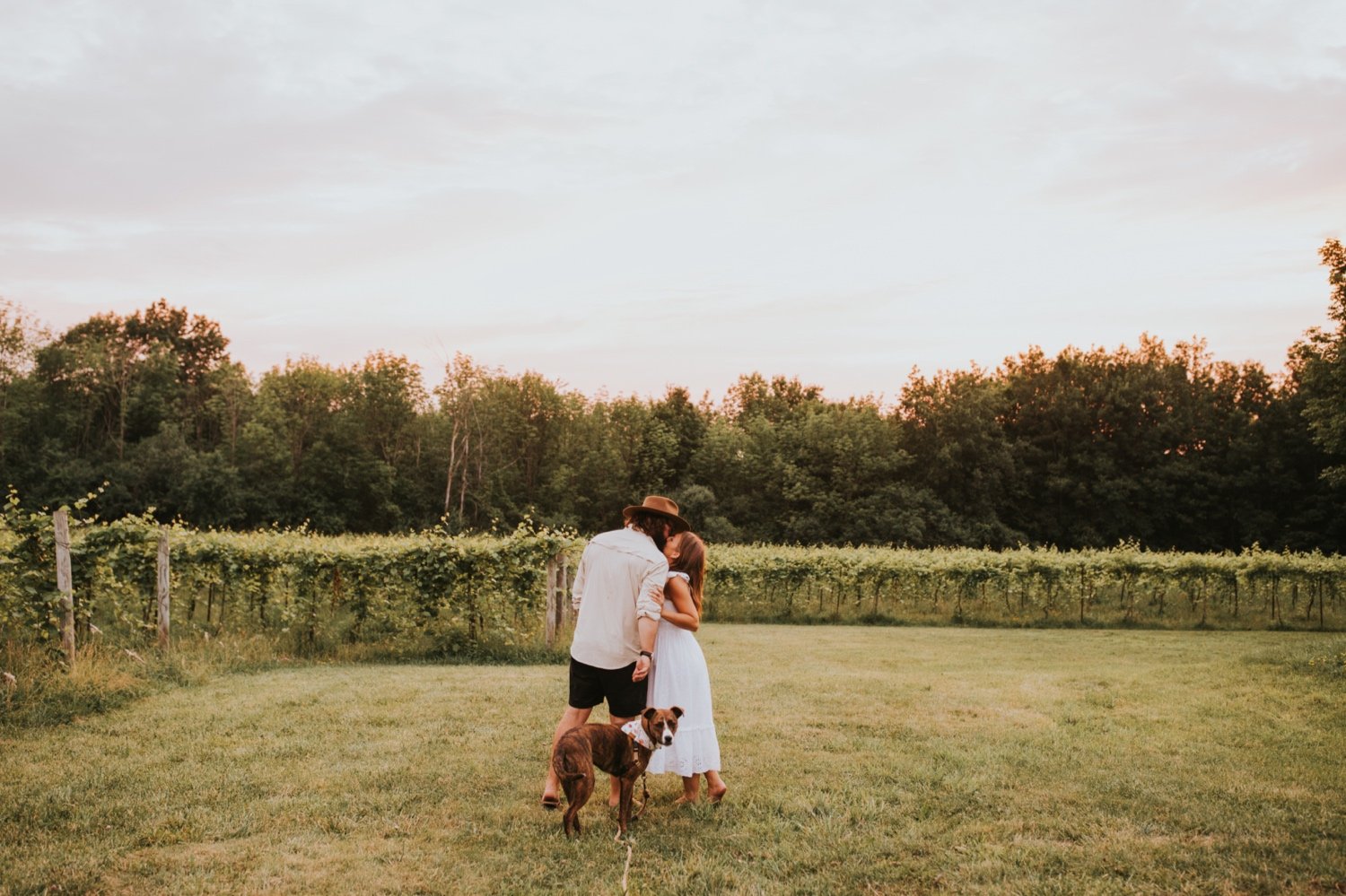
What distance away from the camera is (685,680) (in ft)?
19.2

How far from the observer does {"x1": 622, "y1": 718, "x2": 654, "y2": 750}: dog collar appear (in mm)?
5371

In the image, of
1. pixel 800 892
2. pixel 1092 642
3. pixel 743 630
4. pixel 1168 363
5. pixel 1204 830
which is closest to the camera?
pixel 800 892

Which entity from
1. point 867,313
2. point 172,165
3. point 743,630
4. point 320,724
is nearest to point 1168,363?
point 867,313

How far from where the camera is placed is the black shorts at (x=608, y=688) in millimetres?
5645

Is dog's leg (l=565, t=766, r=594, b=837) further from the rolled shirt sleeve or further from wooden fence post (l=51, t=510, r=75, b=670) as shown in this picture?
wooden fence post (l=51, t=510, r=75, b=670)

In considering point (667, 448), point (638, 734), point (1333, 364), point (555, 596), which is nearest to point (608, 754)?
Result: point (638, 734)

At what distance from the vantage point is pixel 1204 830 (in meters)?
5.35

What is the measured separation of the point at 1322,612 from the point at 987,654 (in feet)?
45.5

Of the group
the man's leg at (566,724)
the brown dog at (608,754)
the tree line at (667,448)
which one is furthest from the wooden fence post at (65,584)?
the tree line at (667,448)

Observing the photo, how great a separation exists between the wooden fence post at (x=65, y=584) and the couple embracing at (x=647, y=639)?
6.48m

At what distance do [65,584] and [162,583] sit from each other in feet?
7.28

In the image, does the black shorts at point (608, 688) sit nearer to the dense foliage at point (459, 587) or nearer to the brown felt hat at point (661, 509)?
the brown felt hat at point (661, 509)

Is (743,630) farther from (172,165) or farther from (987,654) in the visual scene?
(172,165)

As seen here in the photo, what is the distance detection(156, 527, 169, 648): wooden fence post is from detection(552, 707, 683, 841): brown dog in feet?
27.5
